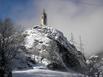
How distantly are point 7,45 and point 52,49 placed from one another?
6477cm

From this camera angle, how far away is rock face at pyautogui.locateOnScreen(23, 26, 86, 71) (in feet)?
350

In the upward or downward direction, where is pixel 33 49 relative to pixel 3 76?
upward

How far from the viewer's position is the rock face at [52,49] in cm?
10672

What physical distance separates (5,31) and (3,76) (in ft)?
24.8

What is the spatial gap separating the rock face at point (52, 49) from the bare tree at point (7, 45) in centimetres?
5084

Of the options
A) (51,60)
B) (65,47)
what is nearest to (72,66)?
(65,47)

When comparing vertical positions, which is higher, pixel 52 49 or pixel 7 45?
pixel 52 49

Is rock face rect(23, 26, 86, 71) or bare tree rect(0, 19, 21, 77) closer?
bare tree rect(0, 19, 21, 77)

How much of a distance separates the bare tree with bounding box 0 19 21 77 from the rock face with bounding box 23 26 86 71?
50842 mm

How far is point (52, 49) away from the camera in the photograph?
112 metres

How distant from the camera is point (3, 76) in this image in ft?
149

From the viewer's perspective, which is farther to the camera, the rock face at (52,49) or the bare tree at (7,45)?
the rock face at (52,49)

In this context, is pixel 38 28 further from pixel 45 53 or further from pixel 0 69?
pixel 0 69

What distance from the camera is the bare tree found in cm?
4712
